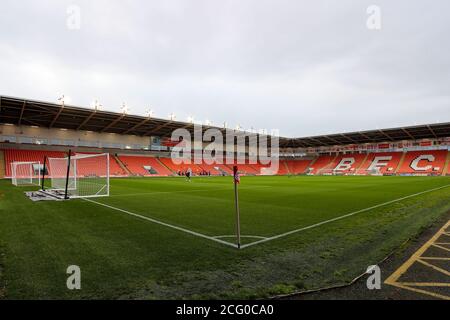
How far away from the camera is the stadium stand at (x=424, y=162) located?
62.8 m

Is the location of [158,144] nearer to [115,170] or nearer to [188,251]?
[115,170]

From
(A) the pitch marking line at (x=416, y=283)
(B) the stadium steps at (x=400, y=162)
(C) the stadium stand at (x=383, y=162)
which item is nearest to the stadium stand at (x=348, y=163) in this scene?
(C) the stadium stand at (x=383, y=162)

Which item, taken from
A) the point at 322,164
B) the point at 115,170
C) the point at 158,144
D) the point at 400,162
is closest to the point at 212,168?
the point at 158,144

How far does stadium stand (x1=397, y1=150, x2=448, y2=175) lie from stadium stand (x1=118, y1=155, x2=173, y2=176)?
5579cm

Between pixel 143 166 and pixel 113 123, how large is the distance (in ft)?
38.0

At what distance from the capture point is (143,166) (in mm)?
60375

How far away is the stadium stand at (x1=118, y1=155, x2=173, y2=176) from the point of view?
58000 mm

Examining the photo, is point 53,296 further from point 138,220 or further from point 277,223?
point 277,223

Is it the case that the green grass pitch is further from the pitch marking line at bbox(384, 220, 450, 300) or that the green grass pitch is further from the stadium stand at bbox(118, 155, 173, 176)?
the stadium stand at bbox(118, 155, 173, 176)

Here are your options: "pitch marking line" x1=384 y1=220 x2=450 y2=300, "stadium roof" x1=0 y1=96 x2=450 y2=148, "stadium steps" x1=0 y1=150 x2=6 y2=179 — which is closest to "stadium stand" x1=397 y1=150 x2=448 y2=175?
"stadium roof" x1=0 y1=96 x2=450 y2=148

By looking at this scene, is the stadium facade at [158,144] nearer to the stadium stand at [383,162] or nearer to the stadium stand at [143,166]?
the stadium stand at [143,166]

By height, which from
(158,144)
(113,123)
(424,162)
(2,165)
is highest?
(113,123)

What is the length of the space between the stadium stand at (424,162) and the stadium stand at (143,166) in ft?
183
